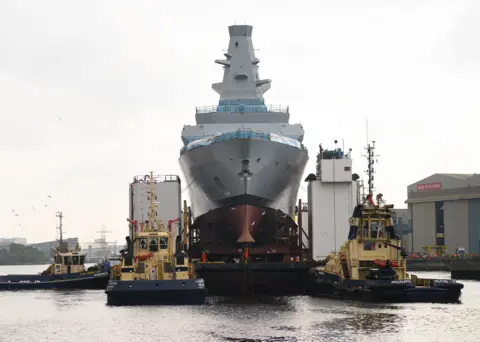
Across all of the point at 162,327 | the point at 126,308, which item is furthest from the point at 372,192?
the point at 162,327

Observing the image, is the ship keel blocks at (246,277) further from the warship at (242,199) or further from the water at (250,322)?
the water at (250,322)

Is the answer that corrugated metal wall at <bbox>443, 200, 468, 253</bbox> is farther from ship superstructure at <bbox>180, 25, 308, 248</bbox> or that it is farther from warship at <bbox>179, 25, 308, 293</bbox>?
warship at <bbox>179, 25, 308, 293</bbox>

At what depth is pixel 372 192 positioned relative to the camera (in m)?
54.2

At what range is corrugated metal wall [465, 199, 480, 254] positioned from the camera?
130250mm

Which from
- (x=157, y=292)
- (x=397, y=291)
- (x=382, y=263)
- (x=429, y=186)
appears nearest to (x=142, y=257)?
(x=157, y=292)

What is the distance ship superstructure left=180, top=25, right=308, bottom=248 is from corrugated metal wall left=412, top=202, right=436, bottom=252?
73317mm

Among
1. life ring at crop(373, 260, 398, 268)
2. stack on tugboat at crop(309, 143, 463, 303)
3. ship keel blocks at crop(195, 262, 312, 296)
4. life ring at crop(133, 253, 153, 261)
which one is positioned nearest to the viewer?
stack on tugboat at crop(309, 143, 463, 303)

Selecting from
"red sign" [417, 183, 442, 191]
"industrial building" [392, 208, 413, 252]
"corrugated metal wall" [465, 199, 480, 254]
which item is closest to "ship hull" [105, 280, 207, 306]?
"corrugated metal wall" [465, 199, 480, 254]

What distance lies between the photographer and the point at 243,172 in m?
56.4

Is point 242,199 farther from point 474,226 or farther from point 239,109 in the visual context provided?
point 474,226

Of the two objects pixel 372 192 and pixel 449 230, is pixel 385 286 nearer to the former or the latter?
pixel 372 192

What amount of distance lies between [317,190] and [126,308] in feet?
65.7

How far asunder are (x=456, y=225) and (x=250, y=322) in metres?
99.1

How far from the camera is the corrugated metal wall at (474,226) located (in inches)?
5128
